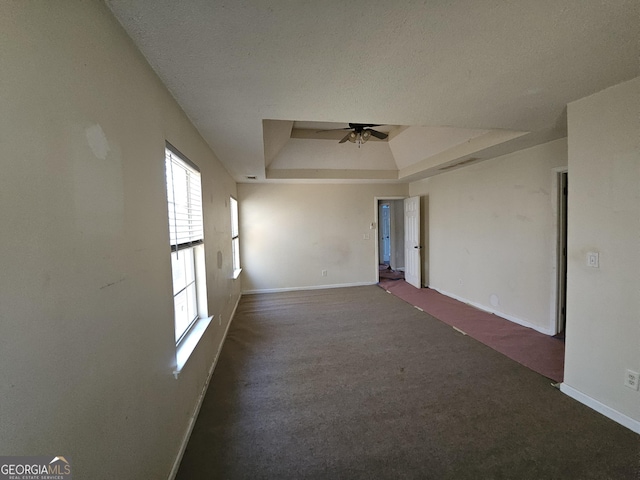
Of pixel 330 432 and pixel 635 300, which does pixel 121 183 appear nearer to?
pixel 330 432

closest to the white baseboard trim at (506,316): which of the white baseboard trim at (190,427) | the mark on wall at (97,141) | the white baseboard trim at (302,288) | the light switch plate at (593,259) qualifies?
the light switch plate at (593,259)

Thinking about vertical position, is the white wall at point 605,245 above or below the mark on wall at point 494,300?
above

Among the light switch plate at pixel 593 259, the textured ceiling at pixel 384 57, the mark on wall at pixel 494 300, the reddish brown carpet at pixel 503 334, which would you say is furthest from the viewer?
the mark on wall at pixel 494 300

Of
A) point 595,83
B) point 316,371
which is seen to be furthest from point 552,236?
point 316,371

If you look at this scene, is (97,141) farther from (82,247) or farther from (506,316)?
(506,316)

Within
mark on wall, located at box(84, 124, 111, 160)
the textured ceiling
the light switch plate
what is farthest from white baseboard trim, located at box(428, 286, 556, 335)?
mark on wall, located at box(84, 124, 111, 160)

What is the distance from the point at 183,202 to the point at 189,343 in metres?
1.09

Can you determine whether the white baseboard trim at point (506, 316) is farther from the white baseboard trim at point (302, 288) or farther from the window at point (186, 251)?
the window at point (186, 251)

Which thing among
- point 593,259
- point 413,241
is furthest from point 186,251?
point 413,241

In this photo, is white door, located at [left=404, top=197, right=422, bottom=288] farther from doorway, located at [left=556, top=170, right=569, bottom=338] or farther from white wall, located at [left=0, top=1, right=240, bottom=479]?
white wall, located at [left=0, top=1, right=240, bottom=479]

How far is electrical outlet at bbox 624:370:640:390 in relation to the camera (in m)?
1.66

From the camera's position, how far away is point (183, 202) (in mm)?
1987

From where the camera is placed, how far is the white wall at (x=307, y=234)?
17.2 ft

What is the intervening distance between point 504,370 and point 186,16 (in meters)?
3.39
